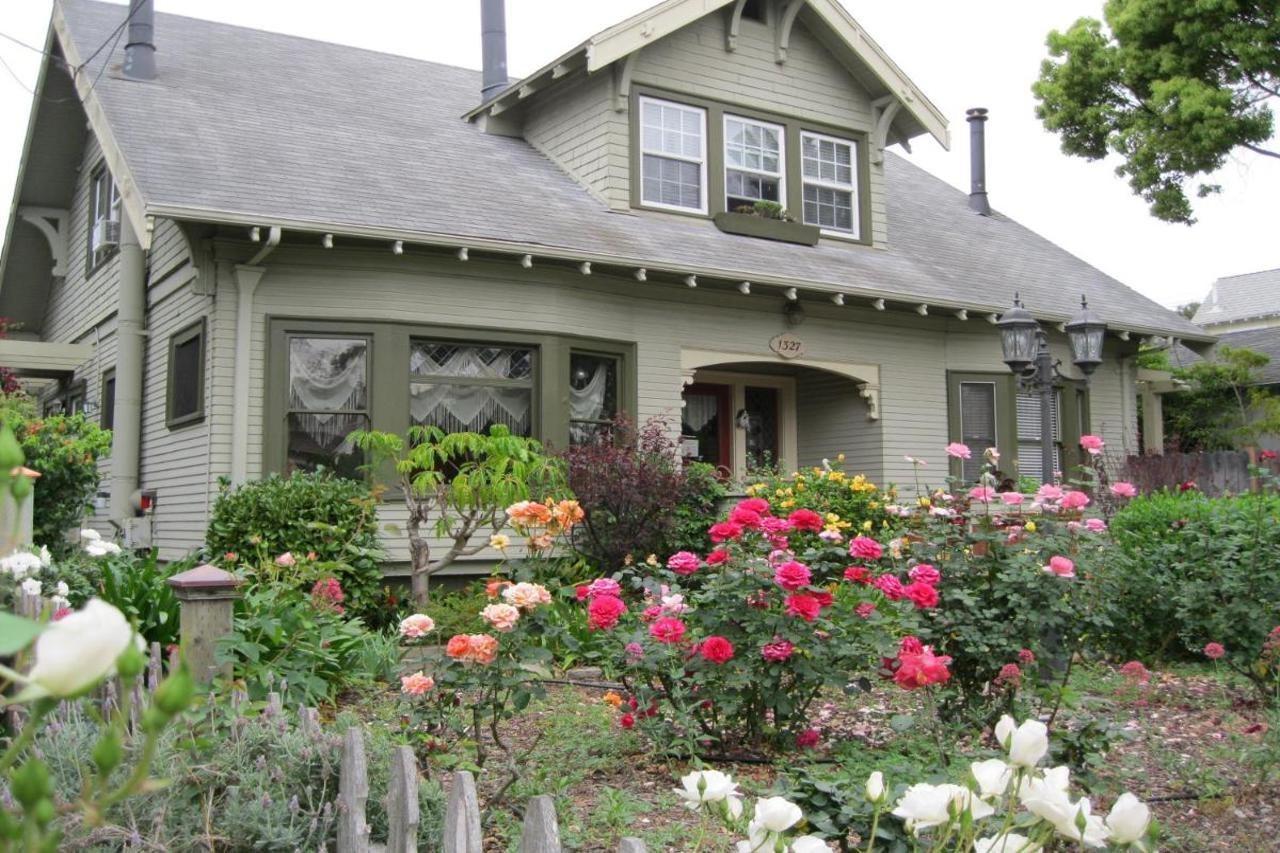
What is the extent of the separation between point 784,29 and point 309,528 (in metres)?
8.15

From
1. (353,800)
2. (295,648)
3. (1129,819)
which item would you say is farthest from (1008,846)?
(295,648)

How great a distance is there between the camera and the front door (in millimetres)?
13797

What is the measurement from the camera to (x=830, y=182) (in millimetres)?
13984

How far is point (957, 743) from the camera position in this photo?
4.64 m

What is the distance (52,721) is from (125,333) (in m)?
9.22

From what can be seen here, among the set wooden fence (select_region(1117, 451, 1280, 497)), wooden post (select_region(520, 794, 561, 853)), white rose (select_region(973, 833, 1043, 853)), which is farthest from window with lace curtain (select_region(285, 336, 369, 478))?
white rose (select_region(973, 833, 1043, 853))

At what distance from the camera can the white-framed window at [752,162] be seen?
43.5 feet

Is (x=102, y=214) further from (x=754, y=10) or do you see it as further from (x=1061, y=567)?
(x=1061, y=567)

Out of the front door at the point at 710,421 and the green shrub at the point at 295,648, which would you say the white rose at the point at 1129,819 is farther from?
the front door at the point at 710,421

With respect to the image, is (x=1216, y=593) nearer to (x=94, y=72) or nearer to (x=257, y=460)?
(x=257, y=460)

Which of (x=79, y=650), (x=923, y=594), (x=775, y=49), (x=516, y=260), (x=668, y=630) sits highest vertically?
(x=775, y=49)

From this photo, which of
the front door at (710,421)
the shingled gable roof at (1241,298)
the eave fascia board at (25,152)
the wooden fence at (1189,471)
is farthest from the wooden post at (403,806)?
the shingled gable roof at (1241,298)

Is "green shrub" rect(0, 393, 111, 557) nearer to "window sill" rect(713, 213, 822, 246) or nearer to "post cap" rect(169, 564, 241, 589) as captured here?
"post cap" rect(169, 564, 241, 589)

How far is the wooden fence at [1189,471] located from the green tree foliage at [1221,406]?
2.70m
